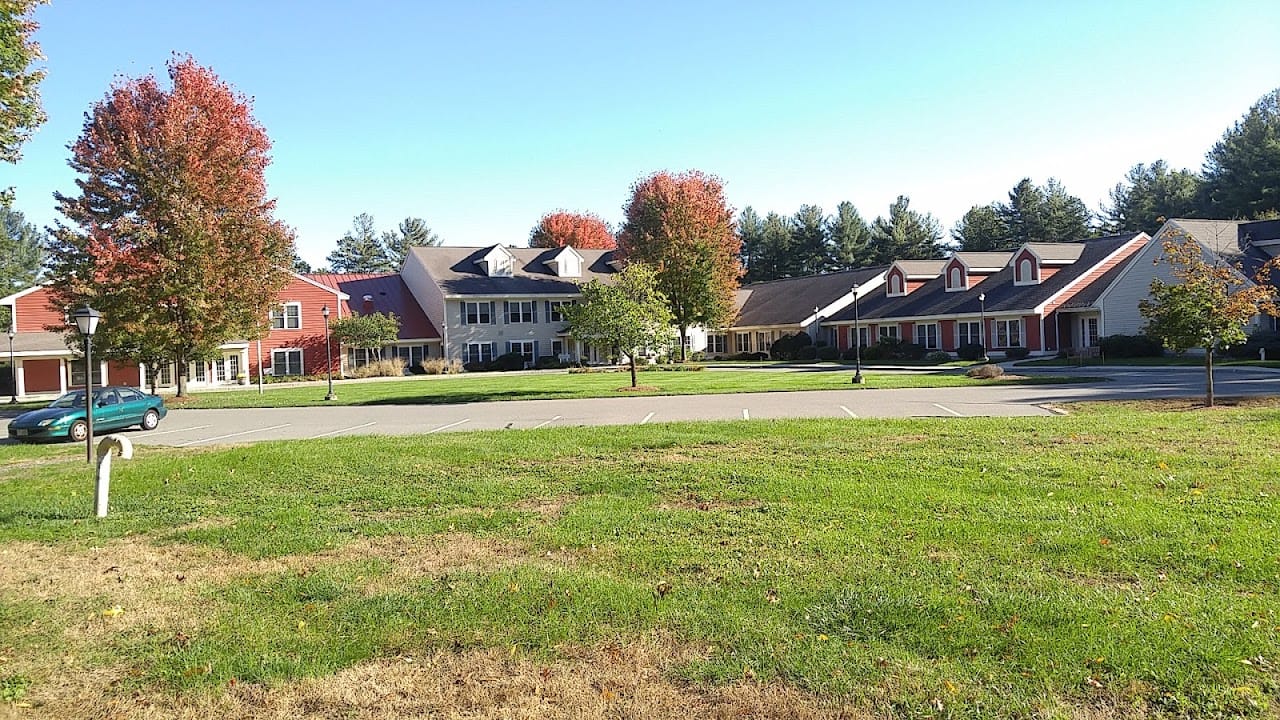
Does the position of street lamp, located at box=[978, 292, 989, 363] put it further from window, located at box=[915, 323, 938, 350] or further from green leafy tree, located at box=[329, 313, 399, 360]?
green leafy tree, located at box=[329, 313, 399, 360]

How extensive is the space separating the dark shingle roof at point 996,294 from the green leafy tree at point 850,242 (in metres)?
30.0

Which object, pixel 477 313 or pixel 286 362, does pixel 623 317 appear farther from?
pixel 286 362

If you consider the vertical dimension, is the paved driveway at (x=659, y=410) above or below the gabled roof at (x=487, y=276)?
below

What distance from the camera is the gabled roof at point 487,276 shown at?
2322 inches

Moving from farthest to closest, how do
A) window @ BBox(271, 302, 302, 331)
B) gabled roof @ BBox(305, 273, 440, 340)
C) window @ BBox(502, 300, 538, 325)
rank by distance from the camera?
window @ BBox(502, 300, 538, 325), gabled roof @ BBox(305, 273, 440, 340), window @ BBox(271, 302, 302, 331)

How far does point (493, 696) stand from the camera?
4949 mm

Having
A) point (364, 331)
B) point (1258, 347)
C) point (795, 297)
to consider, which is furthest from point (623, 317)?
point (795, 297)

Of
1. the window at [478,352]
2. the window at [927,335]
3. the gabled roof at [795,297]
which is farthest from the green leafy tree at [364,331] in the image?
the window at [927,335]

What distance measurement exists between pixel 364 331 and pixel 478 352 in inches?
329

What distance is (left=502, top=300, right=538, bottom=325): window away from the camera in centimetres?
5956

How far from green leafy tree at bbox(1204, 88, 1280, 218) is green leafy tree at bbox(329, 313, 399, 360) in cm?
5970

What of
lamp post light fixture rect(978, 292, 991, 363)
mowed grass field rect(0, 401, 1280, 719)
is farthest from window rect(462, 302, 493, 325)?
mowed grass field rect(0, 401, 1280, 719)

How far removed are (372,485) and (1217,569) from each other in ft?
29.1

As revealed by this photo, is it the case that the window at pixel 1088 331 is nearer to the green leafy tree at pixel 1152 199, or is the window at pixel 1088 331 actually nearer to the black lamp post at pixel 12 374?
the green leafy tree at pixel 1152 199
